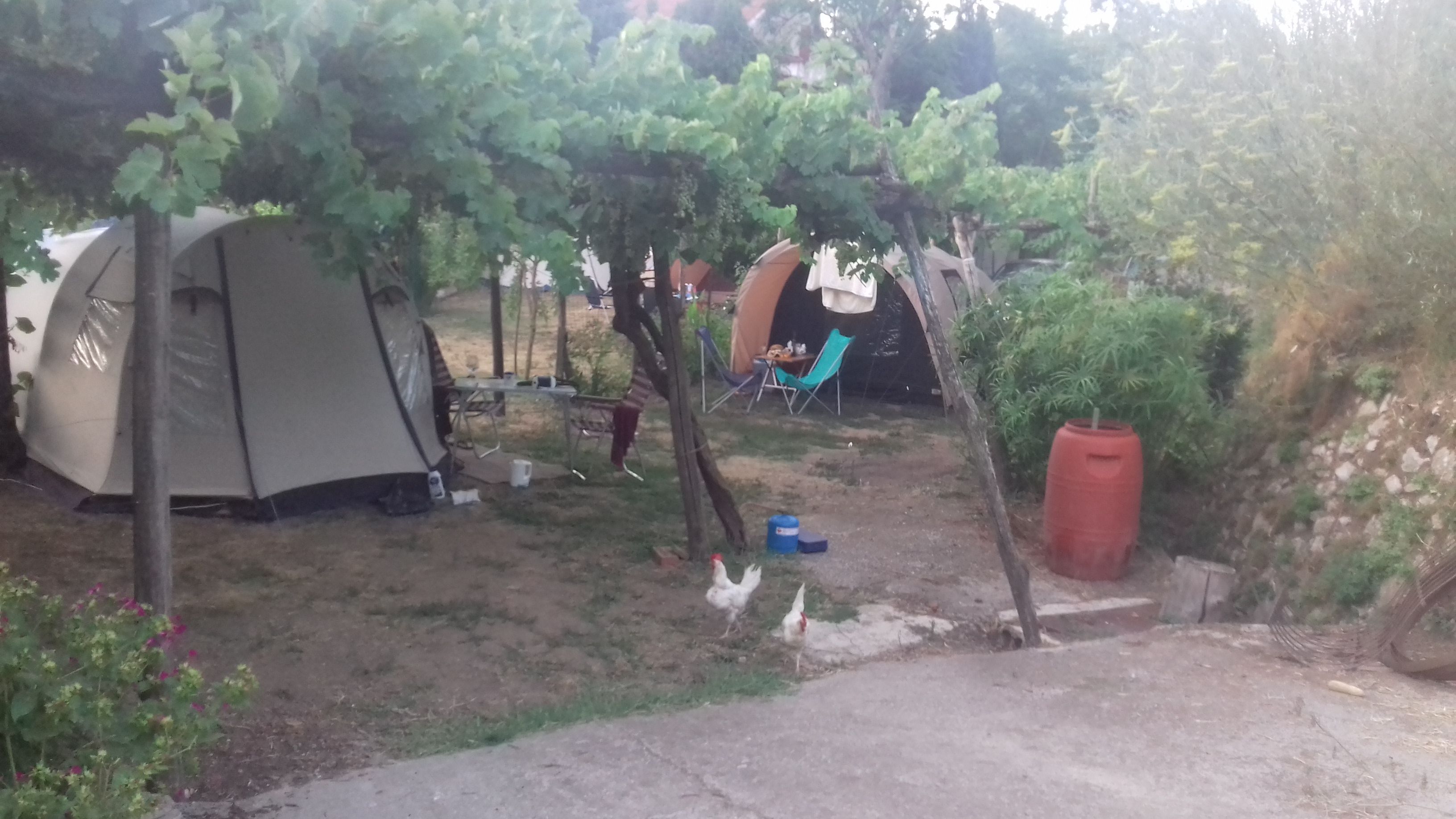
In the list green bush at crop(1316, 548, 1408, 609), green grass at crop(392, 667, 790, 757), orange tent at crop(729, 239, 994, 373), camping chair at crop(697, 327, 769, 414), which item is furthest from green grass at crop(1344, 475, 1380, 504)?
camping chair at crop(697, 327, 769, 414)

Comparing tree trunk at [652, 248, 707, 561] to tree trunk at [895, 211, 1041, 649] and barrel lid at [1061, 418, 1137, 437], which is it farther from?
barrel lid at [1061, 418, 1137, 437]

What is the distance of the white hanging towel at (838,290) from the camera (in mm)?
11453

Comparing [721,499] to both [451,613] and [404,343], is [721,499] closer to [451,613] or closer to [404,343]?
[451,613]

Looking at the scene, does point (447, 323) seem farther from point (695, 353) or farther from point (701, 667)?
point (701, 667)

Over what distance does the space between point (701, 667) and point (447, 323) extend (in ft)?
44.7

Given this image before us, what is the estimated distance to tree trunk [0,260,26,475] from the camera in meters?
7.65

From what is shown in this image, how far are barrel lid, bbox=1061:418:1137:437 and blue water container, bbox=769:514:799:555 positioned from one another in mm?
1698

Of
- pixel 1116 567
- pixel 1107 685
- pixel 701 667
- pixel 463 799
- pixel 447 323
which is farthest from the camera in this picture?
pixel 447 323

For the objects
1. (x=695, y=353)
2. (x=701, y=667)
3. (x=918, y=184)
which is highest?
(x=918, y=184)

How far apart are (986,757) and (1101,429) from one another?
3453 mm

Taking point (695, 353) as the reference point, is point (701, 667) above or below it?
below

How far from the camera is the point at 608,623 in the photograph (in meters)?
5.44

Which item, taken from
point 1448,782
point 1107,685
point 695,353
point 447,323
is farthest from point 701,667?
point 447,323

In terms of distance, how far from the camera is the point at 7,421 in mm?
7695
